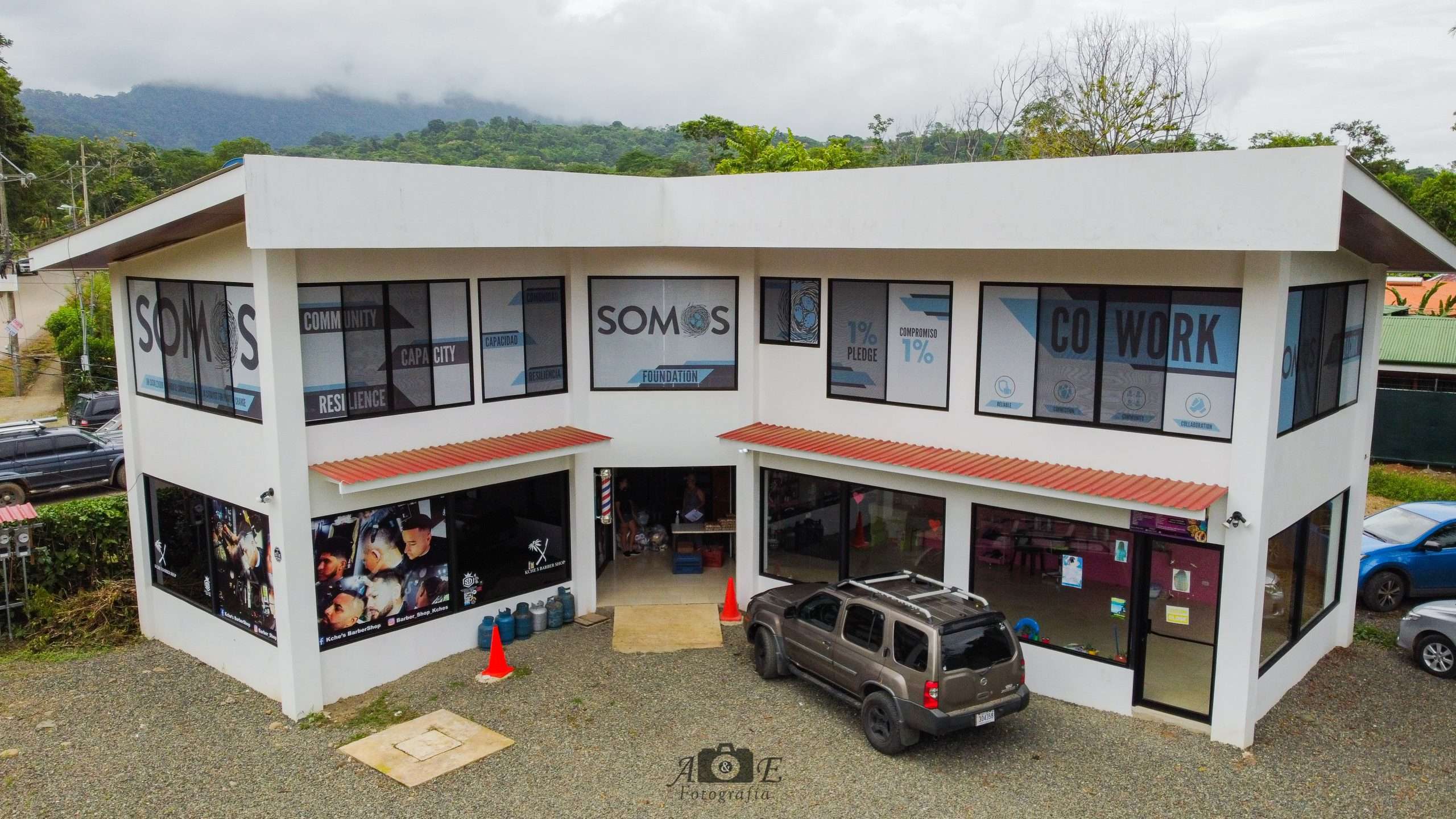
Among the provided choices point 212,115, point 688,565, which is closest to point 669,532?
point 688,565

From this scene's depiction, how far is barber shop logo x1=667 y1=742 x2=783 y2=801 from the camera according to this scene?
10469 mm

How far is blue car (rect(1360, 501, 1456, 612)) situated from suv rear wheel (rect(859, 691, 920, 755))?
32.2 ft

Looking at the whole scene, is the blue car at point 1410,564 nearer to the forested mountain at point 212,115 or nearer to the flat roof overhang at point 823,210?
the flat roof overhang at point 823,210

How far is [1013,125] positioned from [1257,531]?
2923 centimetres

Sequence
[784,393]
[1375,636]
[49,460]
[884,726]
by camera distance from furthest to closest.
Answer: [49,460] → [784,393] → [1375,636] → [884,726]

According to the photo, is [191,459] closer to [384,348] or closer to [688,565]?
[384,348]

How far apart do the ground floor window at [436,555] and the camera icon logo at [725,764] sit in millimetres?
4630

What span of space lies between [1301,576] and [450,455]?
37.0 feet

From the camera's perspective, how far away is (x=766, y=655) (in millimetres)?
13109

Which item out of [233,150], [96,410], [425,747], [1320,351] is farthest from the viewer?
[233,150]

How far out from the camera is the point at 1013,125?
123 ft

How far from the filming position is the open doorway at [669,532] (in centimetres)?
1712

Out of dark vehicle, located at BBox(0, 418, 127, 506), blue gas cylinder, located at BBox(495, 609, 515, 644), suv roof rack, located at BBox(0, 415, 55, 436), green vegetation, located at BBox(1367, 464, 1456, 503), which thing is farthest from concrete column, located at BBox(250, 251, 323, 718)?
green vegetation, located at BBox(1367, 464, 1456, 503)

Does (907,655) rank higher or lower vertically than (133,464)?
lower
